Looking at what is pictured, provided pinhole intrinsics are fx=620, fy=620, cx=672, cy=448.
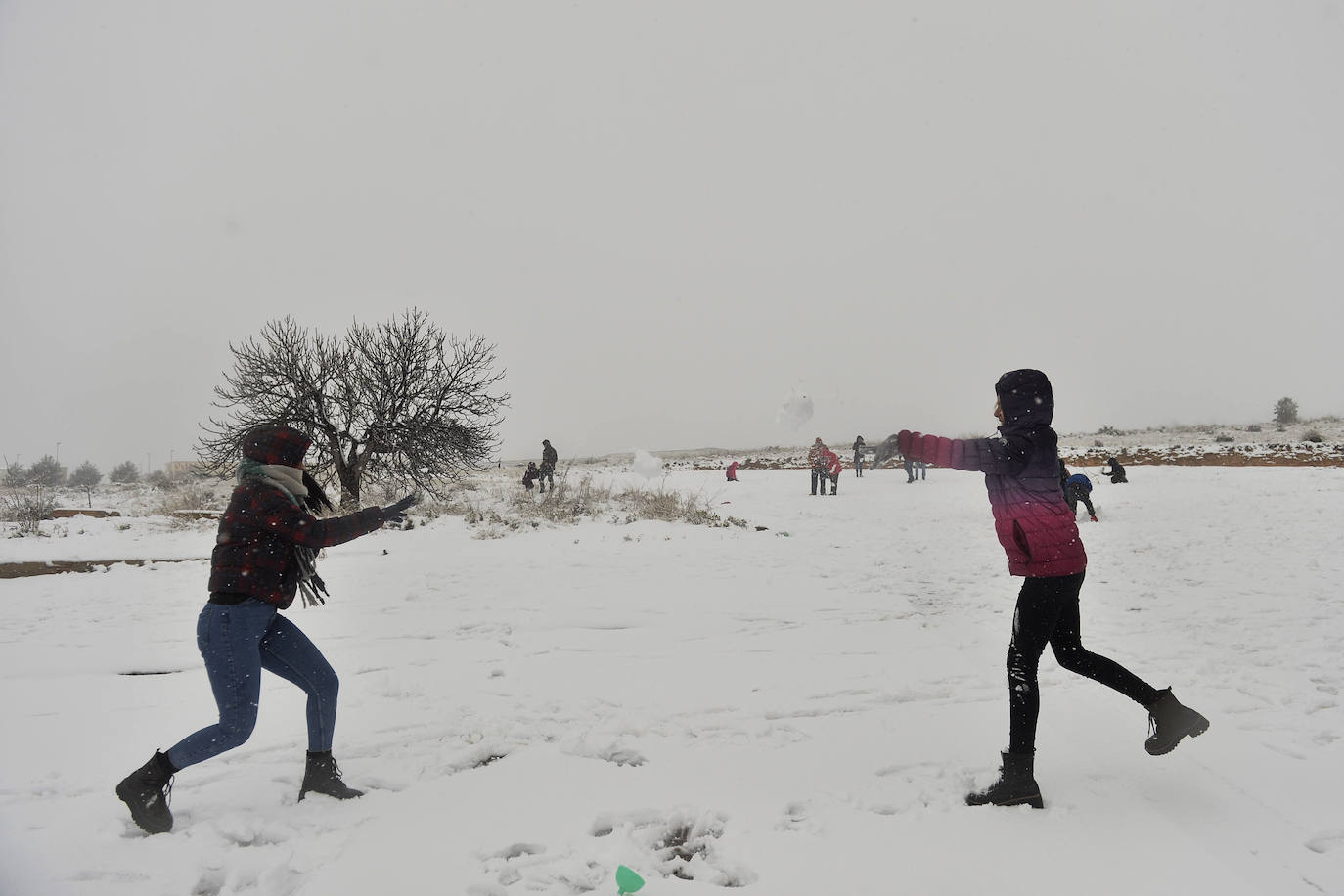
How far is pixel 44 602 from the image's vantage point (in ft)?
25.7

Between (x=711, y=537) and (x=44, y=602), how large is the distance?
32.8 feet

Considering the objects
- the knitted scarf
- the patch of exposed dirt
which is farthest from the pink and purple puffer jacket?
the patch of exposed dirt

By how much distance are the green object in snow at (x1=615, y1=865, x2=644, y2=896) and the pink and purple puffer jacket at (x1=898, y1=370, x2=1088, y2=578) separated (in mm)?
2175

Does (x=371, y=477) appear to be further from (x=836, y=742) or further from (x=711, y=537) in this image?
(x=836, y=742)

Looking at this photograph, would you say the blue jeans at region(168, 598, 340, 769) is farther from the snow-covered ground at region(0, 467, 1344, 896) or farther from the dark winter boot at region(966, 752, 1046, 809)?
the dark winter boot at region(966, 752, 1046, 809)

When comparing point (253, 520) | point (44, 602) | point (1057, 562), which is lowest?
point (44, 602)

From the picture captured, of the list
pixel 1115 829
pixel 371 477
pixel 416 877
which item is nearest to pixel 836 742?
pixel 1115 829

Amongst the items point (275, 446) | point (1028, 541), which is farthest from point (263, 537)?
point (1028, 541)

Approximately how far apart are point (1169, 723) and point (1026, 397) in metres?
1.81

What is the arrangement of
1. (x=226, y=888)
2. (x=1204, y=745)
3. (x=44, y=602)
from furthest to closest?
1. (x=44, y=602)
2. (x=1204, y=745)
3. (x=226, y=888)

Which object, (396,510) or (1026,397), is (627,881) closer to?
(396,510)

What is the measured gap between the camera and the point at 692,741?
386cm

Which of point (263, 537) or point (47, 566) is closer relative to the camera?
point (263, 537)

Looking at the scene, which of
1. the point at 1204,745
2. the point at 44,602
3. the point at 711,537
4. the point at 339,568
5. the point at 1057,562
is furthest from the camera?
the point at 711,537
